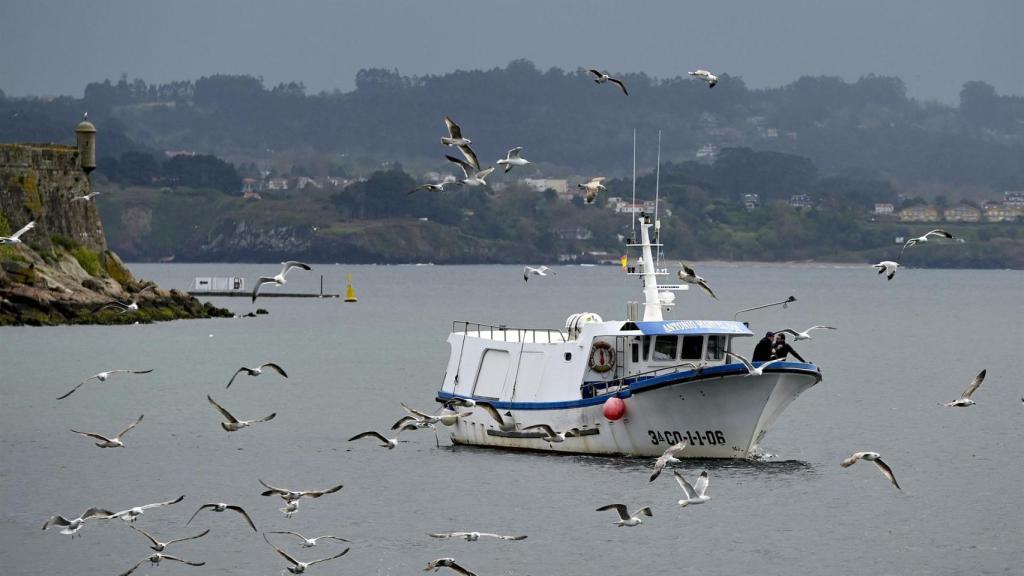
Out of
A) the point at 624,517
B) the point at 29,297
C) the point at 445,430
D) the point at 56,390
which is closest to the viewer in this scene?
the point at 624,517

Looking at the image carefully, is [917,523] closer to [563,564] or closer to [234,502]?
[563,564]

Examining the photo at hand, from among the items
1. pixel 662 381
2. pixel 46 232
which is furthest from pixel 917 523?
pixel 46 232

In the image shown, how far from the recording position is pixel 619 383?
155 feet

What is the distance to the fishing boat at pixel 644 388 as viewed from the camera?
46.5m

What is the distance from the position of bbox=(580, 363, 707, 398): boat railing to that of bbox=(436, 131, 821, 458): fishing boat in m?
0.04

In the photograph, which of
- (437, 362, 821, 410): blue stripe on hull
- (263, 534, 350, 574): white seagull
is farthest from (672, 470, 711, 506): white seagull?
(437, 362, 821, 410): blue stripe on hull

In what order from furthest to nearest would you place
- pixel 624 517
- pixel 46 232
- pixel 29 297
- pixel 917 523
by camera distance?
pixel 46 232, pixel 29 297, pixel 917 523, pixel 624 517

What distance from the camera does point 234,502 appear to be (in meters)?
45.9

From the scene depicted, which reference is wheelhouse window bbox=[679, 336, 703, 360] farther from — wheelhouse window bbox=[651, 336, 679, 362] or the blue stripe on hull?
the blue stripe on hull

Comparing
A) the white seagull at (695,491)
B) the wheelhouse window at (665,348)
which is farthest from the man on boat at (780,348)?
the white seagull at (695,491)

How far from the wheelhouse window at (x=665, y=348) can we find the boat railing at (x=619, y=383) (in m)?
0.40

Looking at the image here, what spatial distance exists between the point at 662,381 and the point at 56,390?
36.7 m

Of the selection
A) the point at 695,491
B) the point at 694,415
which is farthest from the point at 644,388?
the point at 695,491

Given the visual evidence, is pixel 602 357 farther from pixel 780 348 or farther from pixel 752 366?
pixel 752 366
